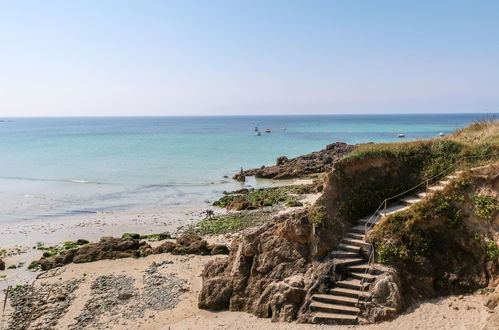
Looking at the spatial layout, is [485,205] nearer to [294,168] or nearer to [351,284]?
[351,284]

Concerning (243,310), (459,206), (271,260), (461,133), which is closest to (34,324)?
(243,310)

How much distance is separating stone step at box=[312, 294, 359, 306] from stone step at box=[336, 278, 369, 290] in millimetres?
514

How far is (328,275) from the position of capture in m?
16.0

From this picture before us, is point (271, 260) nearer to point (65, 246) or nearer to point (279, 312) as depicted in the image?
point (279, 312)

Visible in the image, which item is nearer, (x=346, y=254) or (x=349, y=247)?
(x=346, y=254)

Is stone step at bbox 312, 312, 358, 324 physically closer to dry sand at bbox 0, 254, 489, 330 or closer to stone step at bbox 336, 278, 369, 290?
dry sand at bbox 0, 254, 489, 330

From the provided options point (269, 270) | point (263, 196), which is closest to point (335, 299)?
point (269, 270)

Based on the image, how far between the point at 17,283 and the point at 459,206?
25.2m

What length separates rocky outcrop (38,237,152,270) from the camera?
24.8m

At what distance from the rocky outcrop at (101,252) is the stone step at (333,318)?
575 inches

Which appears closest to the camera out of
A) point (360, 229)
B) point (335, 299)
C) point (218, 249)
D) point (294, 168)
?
point (335, 299)

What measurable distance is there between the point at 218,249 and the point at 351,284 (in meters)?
11.5

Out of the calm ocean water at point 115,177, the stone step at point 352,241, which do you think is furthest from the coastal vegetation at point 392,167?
the calm ocean water at point 115,177

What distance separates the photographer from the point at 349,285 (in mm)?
15562
